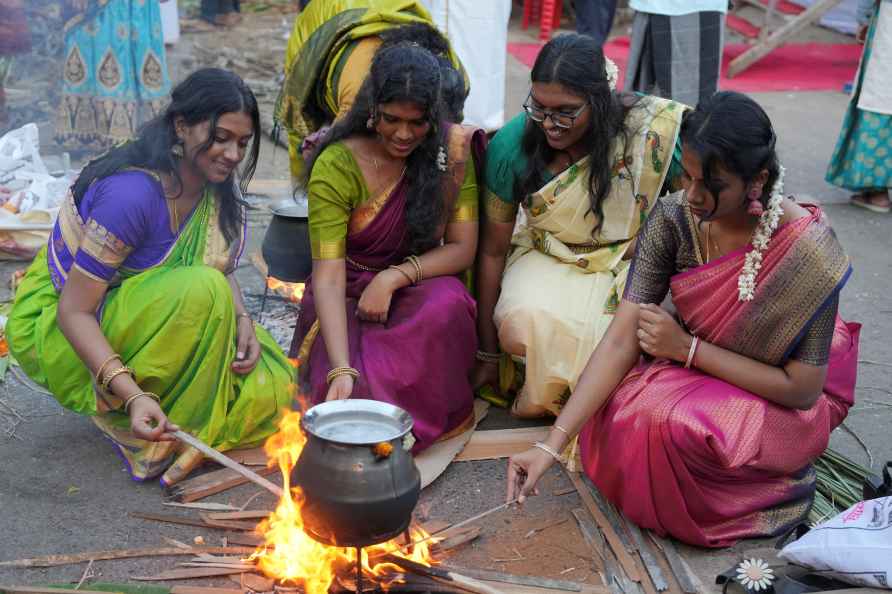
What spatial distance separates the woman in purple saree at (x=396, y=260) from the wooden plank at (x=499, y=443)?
0.09 metres

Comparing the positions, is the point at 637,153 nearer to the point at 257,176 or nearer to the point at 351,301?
the point at 351,301

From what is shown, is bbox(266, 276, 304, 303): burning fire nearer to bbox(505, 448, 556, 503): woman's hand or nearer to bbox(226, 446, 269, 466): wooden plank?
bbox(226, 446, 269, 466): wooden plank

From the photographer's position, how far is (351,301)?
3.77 metres

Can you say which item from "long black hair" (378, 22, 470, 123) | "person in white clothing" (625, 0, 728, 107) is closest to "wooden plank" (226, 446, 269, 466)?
"long black hair" (378, 22, 470, 123)

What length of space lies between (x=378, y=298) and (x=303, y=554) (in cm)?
99

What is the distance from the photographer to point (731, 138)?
2758 millimetres

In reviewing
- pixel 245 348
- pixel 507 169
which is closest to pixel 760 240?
pixel 507 169

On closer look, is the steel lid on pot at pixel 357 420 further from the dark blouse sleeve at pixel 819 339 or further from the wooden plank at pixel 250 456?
the dark blouse sleeve at pixel 819 339

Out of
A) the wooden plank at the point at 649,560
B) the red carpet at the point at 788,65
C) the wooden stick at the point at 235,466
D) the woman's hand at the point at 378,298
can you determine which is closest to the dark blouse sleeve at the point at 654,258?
the wooden plank at the point at 649,560

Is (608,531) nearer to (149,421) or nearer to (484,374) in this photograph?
(484,374)

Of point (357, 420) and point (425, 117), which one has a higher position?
point (425, 117)

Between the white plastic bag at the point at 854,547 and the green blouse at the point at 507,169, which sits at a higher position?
the green blouse at the point at 507,169

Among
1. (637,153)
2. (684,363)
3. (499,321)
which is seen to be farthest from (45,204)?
(684,363)

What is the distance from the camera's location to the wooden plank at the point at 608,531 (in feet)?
10.1
